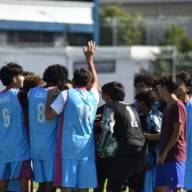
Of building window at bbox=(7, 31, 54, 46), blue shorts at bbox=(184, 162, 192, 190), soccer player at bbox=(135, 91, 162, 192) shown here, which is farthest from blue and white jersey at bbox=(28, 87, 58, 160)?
building window at bbox=(7, 31, 54, 46)

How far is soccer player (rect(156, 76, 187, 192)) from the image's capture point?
33.3ft

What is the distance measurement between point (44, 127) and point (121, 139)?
2.95 ft

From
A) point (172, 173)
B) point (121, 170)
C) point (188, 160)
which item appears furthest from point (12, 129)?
point (188, 160)

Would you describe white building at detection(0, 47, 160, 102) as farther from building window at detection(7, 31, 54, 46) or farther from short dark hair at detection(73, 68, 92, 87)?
short dark hair at detection(73, 68, 92, 87)

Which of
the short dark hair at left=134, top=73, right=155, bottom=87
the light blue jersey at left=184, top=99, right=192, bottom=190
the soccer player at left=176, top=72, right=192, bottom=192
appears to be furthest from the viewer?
the short dark hair at left=134, top=73, right=155, bottom=87

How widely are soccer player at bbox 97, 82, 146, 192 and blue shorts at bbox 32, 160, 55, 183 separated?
1.96 ft

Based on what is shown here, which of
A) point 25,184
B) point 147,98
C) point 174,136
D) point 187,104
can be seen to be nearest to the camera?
point 174,136

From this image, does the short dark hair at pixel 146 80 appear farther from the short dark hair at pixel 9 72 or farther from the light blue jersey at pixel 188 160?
the short dark hair at pixel 9 72

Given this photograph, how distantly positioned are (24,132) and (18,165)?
390mm

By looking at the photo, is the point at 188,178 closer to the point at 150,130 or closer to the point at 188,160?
the point at 188,160

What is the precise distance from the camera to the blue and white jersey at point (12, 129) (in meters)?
10.3

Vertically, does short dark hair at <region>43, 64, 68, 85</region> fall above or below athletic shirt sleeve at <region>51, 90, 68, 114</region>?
above

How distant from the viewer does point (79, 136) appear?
32.7 feet

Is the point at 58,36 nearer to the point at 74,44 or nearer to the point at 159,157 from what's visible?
the point at 74,44
